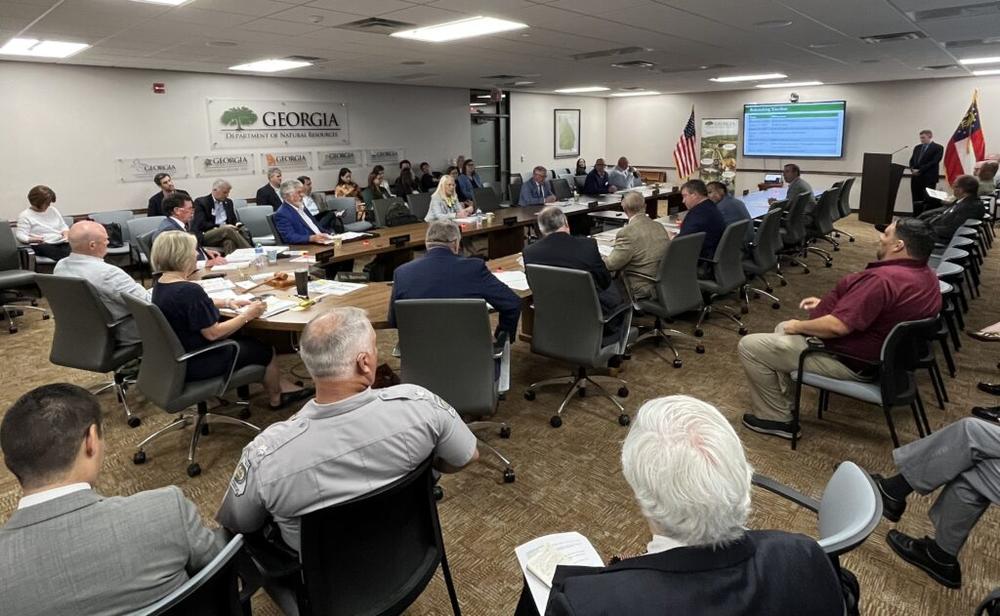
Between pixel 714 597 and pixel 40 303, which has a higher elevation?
pixel 714 597

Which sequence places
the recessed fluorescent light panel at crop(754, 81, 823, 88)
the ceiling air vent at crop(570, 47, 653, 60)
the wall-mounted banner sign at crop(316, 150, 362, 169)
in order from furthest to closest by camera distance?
the recessed fluorescent light panel at crop(754, 81, 823, 88), the wall-mounted banner sign at crop(316, 150, 362, 169), the ceiling air vent at crop(570, 47, 653, 60)

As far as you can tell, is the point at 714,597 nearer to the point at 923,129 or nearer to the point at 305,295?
the point at 305,295

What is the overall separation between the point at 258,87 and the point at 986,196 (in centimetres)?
1125

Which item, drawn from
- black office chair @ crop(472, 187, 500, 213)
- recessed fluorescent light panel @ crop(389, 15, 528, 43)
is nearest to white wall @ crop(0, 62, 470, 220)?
black office chair @ crop(472, 187, 500, 213)

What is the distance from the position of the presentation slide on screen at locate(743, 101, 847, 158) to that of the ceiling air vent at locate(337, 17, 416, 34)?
36.2 ft

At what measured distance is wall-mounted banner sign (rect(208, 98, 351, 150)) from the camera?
9.06 meters

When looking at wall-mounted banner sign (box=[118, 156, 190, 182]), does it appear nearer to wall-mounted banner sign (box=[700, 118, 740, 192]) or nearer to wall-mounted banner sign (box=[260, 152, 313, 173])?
wall-mounted banner sign (box=[260, 152, 313, 173])

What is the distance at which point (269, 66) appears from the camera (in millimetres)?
8117

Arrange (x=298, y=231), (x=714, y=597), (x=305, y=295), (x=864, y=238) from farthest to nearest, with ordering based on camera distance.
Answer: (x=864, y=238), (x=298, y=231), (x=305, y=295), (x=714, y=597)

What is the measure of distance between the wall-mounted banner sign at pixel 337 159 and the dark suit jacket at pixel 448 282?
8.16 m

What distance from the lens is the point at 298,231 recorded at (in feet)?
18.2

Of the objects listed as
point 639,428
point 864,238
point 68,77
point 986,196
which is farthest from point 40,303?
point 986,196

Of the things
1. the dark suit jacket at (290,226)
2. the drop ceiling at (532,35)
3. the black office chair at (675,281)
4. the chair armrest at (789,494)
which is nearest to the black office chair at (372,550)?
the chair armrest at (789,494)

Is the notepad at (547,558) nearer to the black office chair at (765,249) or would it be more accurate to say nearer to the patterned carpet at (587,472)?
the patterned carpet at (587,472)
